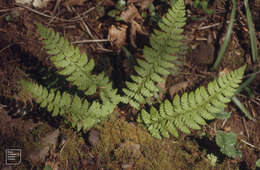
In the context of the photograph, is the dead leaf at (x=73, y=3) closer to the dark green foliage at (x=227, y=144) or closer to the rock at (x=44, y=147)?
the rock at (x=44, y=147)

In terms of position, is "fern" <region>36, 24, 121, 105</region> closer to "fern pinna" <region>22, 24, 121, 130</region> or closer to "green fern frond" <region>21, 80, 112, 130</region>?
"fern pinna" <region>22, 24, 121, 130</region>

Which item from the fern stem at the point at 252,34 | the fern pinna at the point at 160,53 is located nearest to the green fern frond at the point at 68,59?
the fern pinna at the point at 160,53

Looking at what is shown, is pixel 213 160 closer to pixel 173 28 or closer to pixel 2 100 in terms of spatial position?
pixel 173 28

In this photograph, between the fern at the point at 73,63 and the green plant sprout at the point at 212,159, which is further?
the green plant sprout at the point at 212,159

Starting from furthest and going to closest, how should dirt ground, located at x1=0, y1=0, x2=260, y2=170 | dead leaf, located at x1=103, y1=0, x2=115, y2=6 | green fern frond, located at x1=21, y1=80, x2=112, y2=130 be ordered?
dead leaf, located at x1=103, y1=0, x2=115, y2=6
dirt ground, located at x1=0, y1=0, x2=260, y2=170
green fern frond, located at x1=21, y1=80, x2=112, y2=130

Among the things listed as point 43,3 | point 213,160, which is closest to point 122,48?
point 43,3

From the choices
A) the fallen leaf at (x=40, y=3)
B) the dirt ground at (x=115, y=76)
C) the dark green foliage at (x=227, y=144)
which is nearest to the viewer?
the dirt ground at (x=115, y=76)

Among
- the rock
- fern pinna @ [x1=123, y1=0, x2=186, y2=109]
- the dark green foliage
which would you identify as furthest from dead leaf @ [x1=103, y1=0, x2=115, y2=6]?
the dark green foliage
